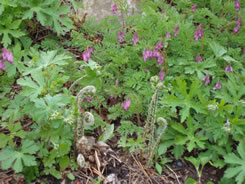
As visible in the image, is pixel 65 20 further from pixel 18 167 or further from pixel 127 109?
pixel 18 167

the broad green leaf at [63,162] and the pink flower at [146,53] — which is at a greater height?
the pink flower at [146,53]

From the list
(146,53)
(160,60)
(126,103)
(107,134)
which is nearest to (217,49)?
(160,60)

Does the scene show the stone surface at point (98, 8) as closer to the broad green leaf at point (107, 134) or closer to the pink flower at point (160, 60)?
the pink flower at point (160, 60)

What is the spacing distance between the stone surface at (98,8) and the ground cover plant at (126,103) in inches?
28.2

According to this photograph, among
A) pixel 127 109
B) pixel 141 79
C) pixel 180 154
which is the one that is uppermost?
pixel 141 79

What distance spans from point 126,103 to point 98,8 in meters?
2.49

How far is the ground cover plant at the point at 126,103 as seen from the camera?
8.08 ft

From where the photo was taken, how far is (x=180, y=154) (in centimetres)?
289

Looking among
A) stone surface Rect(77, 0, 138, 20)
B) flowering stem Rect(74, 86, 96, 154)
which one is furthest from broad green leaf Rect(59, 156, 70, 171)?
stone surface Rect(77, 0, 138, 20)

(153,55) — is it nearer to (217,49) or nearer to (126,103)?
(126,103)

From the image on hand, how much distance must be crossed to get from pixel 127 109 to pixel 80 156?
2.52ft

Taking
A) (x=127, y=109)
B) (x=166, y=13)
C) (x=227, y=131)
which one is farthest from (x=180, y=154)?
(x=166, y=13)

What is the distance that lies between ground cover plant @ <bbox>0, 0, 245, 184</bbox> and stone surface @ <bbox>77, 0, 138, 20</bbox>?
2.35 feet

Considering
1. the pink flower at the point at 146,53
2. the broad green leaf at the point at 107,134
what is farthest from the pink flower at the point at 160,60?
the broad green leaf at the point at 107,134
